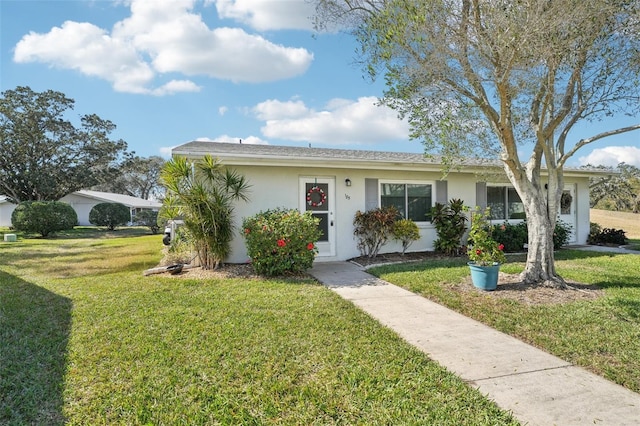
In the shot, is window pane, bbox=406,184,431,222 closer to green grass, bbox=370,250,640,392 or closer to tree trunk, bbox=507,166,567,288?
green grass, bbox=370,250,640,392

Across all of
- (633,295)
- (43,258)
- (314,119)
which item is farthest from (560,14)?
(43,258)

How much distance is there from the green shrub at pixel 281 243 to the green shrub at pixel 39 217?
58.2 feet

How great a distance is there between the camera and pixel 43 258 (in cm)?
1094

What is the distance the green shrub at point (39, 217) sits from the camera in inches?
754

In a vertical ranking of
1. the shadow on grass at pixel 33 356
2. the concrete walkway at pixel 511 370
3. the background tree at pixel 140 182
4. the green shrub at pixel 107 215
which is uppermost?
the background tree at pixel 140 182

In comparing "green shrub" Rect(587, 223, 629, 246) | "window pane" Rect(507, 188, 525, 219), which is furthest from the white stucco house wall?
"green shrub" Rect(587, 223, 629, 246)

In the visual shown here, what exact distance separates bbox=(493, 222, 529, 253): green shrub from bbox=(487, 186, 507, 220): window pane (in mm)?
570

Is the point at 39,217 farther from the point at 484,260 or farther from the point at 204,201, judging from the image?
the point at 484,260

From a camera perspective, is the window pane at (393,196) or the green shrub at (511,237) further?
the green shrub at (511,237)

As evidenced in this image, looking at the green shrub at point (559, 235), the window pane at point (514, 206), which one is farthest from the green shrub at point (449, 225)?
the green shrub at point (559, 235)

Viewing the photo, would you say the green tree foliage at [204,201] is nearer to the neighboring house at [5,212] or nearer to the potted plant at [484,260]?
the potted plant at [484,260]

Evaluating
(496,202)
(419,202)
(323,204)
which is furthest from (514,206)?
(323,204)

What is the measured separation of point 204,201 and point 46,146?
26937 millimetres

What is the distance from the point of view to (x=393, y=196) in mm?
10430
